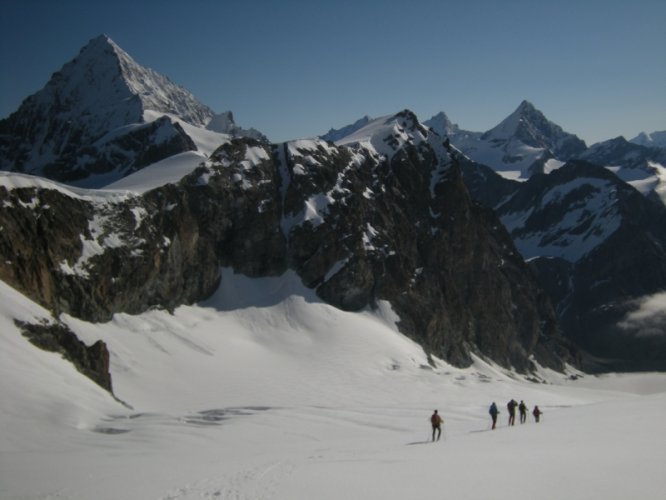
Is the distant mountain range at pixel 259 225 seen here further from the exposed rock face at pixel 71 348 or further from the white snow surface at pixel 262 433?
the exposed rock face at pixel 71 348

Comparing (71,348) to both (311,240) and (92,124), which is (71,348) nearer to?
(311,240)

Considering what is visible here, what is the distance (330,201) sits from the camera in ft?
285

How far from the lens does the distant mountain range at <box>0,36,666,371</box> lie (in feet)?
173

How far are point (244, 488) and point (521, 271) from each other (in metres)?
137

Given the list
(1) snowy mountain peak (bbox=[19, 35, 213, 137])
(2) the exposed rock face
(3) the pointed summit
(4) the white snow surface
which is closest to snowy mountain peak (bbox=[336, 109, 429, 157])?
(3) the pointed summit

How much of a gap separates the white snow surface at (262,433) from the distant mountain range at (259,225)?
685cm

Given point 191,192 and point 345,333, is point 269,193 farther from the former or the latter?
point 345,333

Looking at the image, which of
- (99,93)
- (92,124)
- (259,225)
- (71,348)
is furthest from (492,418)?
(99,93)

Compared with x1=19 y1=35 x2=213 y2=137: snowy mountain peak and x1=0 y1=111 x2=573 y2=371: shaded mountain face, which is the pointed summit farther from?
x1=0 y1=111 x2=573 y2=371: shaded mountain face

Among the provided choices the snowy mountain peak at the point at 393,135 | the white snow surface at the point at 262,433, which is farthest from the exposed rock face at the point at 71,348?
the snowy mountain peak at the point at 393,135

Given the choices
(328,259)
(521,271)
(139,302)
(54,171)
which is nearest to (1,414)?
(139,302)

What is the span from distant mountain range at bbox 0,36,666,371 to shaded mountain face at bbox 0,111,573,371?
0.67 ft

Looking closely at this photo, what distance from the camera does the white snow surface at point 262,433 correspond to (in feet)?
49.3

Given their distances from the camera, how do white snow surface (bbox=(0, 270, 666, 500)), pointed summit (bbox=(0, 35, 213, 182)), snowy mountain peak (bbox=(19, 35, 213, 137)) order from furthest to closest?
snowy mountain peak (bbox=(19, 35, 213, 137)) → pointed summit (bbox=(0, 35, 213, 182)) → white snow surface (bbox=(0, 270, 666, 500))
